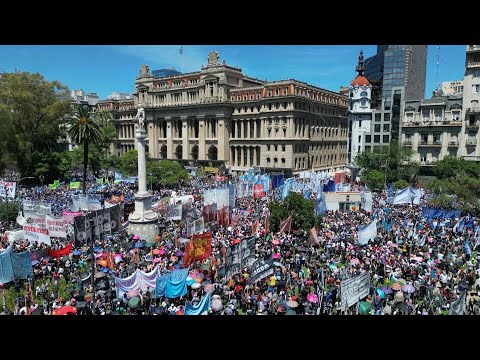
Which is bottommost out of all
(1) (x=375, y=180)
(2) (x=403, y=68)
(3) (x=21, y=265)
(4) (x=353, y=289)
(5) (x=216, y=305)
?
(5) (x=216, y=305)

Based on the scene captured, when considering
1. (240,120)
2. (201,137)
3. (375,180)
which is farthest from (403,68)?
(201,137)

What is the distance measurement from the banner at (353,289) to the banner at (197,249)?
823 cm

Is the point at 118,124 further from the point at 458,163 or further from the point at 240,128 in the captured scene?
the point at 458,163

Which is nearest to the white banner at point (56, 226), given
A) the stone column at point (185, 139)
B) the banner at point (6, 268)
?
the banner at point (6, 268)

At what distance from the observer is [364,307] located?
1616cm

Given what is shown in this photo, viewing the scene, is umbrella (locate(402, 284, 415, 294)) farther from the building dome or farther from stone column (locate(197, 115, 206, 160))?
stone column (locate(197, 115, 206, 160))

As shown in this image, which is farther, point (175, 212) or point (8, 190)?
point (8, 190)

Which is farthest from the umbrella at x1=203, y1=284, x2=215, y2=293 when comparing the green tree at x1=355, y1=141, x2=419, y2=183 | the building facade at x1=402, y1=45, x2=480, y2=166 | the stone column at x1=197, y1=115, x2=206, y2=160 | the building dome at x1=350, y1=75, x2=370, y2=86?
the stone column at x1=197, y1=115, x2=206, y2=160

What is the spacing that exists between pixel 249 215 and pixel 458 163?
31318mm

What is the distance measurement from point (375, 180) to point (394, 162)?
6.12 metres

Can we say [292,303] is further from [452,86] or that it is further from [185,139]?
[452,86]

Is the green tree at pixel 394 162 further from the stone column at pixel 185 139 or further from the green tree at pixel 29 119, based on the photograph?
the green tree at pixel 29 119
